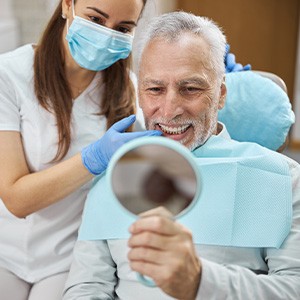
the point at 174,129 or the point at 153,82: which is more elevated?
the point at 153,82

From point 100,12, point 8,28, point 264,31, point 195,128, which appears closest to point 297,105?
point 264,31

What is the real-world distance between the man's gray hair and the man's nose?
0.13 metres

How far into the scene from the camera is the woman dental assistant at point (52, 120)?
1.60 meters

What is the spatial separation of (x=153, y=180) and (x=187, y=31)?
22.4 inches

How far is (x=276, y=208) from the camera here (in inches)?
51.7

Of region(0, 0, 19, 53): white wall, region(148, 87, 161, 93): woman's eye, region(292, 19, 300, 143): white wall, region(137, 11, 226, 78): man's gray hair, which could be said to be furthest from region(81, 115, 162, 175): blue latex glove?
region(292, 19, 300, 143): white wall

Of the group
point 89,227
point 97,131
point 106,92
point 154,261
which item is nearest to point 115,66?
point 106,92

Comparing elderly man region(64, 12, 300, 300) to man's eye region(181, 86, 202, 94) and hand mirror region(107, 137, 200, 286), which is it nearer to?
man's eye region(181, 86, 202, 94)

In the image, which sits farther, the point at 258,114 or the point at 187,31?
the point at 258,114

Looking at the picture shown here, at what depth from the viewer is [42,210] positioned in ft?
5.52

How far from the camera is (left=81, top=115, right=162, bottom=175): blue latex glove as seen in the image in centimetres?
134

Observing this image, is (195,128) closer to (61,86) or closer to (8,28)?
(61,86)

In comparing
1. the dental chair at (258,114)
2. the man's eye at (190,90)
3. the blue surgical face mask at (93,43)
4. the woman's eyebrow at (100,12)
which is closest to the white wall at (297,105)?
the dental chair at (258,114)

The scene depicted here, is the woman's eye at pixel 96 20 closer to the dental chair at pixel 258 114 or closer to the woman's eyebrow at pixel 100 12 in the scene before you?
the woman's eyebrow at pixel 100 12
